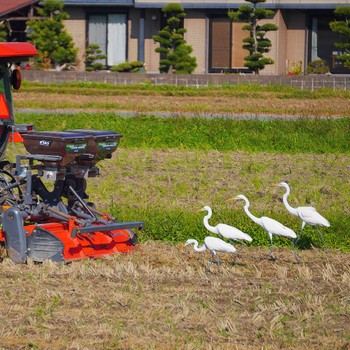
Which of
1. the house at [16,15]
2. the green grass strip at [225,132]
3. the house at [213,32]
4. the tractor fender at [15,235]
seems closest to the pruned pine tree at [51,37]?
the house at [16,15]

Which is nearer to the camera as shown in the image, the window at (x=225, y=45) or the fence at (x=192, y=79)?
the fence at (x=192, y=79)

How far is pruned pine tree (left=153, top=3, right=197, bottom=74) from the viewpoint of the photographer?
33812 mm

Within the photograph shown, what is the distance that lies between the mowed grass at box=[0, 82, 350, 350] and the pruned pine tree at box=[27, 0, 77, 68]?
16.5m

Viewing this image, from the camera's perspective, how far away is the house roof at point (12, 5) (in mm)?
35031

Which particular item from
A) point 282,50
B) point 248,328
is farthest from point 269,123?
point 282,50

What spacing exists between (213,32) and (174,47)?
1947 millimetres

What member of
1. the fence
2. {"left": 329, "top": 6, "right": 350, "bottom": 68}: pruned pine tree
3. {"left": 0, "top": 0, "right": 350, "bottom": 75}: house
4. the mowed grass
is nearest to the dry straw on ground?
the mowed grass

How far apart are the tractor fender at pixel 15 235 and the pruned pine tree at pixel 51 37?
24451 mm

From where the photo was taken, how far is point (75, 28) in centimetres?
3712

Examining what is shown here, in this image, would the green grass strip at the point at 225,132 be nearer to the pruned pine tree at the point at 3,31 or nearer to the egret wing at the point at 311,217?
the egret wing at the point at 311,217

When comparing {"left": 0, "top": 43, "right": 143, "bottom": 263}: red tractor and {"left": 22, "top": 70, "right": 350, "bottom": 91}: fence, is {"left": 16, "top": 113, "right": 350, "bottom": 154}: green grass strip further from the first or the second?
{"left": 22, "top": 70, "right": 350, "bottom": 91}: fence

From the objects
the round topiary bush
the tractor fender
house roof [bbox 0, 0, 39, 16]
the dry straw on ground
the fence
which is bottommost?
the dry straw on ground

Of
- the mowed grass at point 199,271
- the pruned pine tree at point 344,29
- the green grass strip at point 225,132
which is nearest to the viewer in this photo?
the mowed grass at point 199,271

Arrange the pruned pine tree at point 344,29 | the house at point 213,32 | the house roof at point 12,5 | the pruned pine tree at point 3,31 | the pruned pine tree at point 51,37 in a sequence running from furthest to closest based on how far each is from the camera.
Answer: the house roof at point 12,5 → the house at point 213,32 → the pruned pine tree at point 3,31 → the pruned pine tree at point 51,37 → the pruned pine tree at point 344,29
